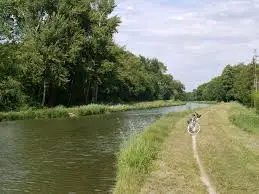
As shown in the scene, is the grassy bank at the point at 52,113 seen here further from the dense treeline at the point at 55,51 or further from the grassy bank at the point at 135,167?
the grassy bank at the point at 135,167

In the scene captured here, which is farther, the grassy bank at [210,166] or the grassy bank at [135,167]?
the grassy bank at [135,167]

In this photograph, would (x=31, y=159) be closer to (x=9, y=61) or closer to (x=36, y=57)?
(x=9, y=61)

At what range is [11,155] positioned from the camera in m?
25.9

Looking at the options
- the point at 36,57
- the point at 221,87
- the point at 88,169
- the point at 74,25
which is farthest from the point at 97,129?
the point at 221,87

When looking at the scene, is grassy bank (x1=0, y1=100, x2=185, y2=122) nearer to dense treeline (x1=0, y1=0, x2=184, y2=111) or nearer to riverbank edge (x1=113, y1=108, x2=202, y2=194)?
dense treeline (x1=0, y1=0, x2=184, y2=111)

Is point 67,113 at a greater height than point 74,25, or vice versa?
point 74,25

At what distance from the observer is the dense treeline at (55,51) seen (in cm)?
5722

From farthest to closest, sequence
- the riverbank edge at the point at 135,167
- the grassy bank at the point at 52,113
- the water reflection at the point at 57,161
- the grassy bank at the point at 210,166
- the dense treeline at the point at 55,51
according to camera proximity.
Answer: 1. the dense treeline at the point at 55,51
2. the grassy bank at the point at 52,113
3. the water reflection at the point at 57,161
4. the riverbank edge at the point at 135,167
5. the grassy bank at the point at 210,166

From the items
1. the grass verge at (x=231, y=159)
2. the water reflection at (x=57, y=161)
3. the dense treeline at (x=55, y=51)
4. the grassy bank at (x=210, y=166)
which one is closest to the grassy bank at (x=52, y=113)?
the dense treeline at (x=55, y=51)

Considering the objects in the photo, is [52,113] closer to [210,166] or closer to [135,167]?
[135,167]

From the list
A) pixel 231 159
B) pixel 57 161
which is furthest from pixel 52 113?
pixel 231 159

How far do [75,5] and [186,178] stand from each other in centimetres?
6079

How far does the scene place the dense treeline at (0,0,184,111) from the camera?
188 ft

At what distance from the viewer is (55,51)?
6556 cm
